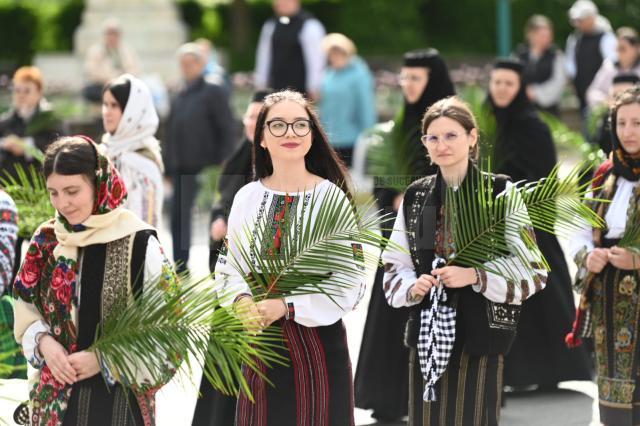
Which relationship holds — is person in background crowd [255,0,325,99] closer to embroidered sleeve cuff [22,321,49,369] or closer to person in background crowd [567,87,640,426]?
person in background crowd [567,87,640,426]

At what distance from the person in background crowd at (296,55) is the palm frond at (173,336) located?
31.0ft

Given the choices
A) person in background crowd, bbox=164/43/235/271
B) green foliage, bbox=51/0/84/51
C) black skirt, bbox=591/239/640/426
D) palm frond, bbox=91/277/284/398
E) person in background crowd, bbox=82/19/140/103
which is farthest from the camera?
green foliage, bbox=51/0/84/51

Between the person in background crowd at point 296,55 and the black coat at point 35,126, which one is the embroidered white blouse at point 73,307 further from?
the person in background crowd at point 296,55

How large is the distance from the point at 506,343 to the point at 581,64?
33.3 feet

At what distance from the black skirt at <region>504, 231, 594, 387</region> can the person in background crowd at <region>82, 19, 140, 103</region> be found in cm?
770

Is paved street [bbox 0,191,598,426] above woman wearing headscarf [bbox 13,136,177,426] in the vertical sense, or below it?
below

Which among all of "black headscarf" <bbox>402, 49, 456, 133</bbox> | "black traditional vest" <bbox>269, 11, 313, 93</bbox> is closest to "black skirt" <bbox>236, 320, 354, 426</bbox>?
"black headscarf" <bbox>402, 49, 456, 133</bbox>

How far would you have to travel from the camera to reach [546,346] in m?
7.28

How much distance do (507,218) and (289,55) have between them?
9105mm

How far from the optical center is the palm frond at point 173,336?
4.00 meters

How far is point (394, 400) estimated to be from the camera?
21.7ft

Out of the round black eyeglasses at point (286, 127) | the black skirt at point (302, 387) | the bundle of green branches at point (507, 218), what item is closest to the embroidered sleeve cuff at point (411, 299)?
the bundle of green branches at point (507, 218)

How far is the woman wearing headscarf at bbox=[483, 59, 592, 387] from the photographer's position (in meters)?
7.24

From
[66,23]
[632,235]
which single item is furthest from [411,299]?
[66,23]
